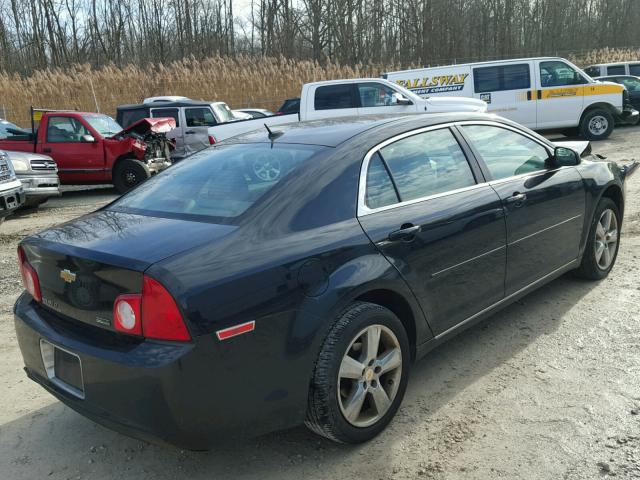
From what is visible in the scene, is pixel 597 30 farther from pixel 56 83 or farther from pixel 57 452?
pixel 57 452

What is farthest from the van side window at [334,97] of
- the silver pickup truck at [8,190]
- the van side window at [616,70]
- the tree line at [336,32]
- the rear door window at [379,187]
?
the tree line at [336,32]

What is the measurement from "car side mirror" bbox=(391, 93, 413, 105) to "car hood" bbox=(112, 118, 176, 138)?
4759mm

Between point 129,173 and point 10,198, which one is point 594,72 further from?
point 10,198

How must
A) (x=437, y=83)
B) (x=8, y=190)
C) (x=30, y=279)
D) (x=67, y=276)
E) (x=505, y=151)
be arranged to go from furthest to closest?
(x=437, y=83), (x=8, y=190), (x=505, y=151), (x=30, y=279), (x=67, y=276)

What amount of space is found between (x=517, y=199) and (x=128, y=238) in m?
2.48

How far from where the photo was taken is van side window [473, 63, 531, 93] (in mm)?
14711

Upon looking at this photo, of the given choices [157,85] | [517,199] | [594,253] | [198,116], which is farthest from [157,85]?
[517,199]

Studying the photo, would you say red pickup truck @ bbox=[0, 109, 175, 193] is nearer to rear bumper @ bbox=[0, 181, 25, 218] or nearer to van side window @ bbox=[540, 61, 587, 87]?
rear bumper @ bbox=[0, 181, 25, 218]

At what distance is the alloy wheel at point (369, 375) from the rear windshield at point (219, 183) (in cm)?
87

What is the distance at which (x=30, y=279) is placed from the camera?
2.93 meters

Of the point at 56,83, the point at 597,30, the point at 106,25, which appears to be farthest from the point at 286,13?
the point at 597,30

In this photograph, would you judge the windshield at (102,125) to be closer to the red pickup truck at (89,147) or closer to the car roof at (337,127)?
the red pickup truck at (89,147)

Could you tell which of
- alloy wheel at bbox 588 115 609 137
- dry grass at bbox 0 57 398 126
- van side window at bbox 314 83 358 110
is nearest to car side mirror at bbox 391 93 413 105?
van side window at bbox 314 83 358 110

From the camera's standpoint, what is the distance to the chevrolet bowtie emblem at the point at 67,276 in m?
2.58
